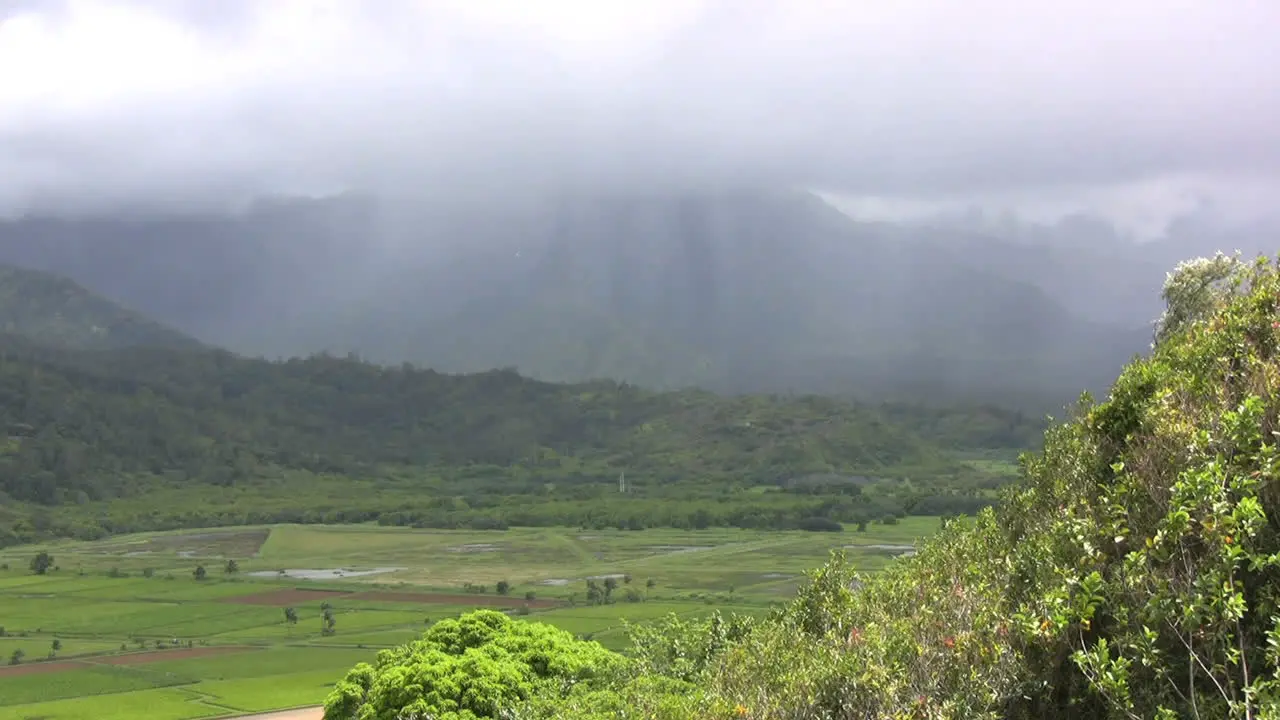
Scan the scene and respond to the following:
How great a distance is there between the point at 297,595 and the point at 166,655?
2602 centimetres

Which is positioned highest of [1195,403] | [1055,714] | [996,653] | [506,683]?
[1195,403]

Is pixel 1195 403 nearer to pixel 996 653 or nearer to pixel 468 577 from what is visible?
pixel 996 653

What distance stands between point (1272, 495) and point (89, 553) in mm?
159980


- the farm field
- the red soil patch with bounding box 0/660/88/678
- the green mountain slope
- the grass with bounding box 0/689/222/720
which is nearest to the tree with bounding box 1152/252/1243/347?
the green mountain slope

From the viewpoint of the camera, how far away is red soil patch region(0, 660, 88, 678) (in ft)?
248

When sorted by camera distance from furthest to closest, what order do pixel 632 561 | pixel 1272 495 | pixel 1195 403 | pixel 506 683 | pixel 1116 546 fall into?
pixel 632 561 < pixel 506 683 < pixel 1195 403 < pixel 1116 546 < pixel 1272 495

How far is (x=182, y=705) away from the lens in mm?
63375

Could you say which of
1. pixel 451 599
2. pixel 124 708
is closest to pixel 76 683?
pixel 124 708

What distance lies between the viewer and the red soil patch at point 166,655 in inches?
3108

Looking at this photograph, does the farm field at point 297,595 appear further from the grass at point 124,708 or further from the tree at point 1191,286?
the tree at point 1191,286

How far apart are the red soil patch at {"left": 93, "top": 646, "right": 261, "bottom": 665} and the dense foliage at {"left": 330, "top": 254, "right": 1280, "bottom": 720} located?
241 ft

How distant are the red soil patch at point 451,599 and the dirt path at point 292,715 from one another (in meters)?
36.7

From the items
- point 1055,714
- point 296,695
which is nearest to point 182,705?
point 296,695

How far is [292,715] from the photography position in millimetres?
56094
